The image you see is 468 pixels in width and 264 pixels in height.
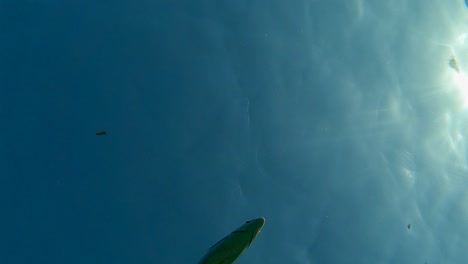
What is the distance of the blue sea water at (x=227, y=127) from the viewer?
6.51m

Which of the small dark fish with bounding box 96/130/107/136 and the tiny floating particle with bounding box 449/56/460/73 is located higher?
the tiny floating particle with bounding box 449/56/460/73

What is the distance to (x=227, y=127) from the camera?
25.6ft

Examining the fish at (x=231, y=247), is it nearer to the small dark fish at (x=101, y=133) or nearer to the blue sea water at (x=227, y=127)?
the blue sea water at (x=227, y=127)

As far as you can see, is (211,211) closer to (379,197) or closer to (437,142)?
(379,197)

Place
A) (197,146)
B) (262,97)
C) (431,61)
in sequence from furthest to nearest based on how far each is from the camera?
(431,61) < (262,97) < (197,146)

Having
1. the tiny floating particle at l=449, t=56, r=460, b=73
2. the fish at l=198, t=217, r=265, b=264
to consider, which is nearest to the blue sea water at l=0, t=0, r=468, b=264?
the tiny floating particle at l=449, t=56, r=460, b=73

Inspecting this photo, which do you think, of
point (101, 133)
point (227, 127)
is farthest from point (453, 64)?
point (101, 133)

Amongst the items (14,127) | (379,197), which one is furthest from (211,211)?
(379,197)

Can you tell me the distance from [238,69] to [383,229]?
6620 millimetres

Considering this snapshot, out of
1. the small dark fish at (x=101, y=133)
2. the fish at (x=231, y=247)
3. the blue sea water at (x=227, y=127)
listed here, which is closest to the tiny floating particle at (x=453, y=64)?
the blue sea water at (x=227, y=127)

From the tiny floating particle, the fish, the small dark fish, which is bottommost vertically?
the small dark fish

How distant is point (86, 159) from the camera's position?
662cm

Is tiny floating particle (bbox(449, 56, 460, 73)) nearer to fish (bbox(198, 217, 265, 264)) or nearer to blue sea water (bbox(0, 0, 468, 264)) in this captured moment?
blue sea water (bbox(0, 0, 468, 264))

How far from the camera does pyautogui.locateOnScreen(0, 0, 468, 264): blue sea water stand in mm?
6508
